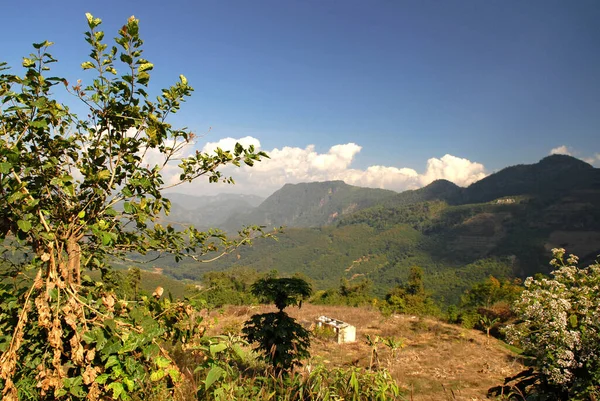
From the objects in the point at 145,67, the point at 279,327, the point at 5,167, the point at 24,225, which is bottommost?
the point at 279,327

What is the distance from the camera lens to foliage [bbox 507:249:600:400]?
249 cm

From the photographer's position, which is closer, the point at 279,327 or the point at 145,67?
the point at 145,67

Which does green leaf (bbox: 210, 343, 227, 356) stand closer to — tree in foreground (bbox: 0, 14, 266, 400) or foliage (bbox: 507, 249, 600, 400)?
tree in foreground (bbox: 0, 14, 266, 400)

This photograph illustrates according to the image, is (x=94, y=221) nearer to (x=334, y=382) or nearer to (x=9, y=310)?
(x=9, y=310)

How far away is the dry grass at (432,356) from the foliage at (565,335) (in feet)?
15.5

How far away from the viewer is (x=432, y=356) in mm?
13828

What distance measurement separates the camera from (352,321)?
70.7 ft

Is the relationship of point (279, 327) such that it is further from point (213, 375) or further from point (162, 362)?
point (162, 362)

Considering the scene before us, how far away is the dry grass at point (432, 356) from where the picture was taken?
10.0 meters

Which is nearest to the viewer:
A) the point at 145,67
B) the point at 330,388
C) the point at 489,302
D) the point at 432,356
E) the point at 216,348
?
the point at 216,348

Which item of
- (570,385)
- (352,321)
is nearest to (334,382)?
(570,385)

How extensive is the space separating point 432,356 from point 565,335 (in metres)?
13.4

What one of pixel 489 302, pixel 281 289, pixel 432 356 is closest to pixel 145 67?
pixel 281 289

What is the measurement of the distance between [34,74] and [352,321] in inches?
884
